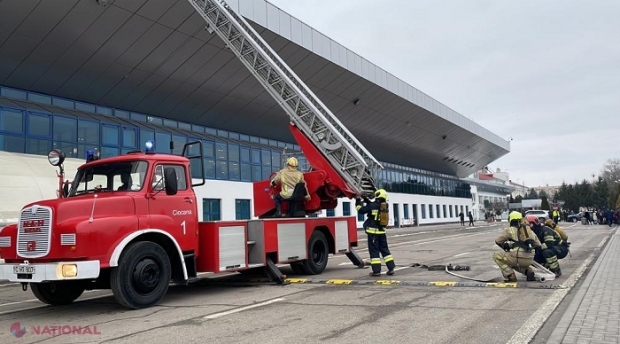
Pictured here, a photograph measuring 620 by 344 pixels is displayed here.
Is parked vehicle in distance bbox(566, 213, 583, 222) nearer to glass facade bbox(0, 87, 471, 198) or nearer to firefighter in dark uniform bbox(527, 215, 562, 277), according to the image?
glass facade bbox(0, 87, 471, 198)

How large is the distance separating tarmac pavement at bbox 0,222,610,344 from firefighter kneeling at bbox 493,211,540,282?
28cm

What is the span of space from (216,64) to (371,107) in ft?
47.2

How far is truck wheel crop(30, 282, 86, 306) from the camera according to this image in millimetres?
8359

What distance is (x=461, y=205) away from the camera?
73062mm

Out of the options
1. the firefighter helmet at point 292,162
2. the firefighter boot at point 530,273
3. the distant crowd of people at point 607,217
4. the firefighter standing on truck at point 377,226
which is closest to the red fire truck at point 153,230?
the firefighter helmet at point 292,162

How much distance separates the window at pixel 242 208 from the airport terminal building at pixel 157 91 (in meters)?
0.11

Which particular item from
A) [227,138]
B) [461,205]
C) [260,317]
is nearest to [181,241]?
[260,317]

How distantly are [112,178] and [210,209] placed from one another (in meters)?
21.1

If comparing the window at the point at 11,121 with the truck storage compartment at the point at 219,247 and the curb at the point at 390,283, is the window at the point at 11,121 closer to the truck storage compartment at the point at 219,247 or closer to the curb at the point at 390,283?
the curb at the point at 390,283

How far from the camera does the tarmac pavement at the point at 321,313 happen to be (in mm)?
5766

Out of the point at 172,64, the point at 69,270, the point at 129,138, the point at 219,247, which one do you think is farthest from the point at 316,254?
the point at 129,138

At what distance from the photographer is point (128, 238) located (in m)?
7.61

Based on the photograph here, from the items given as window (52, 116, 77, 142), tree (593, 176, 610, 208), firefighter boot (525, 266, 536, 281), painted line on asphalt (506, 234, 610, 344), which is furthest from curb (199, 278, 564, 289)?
tree (593, 176, 610, 208)

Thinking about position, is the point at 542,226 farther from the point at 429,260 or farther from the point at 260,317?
the point at 260,317
